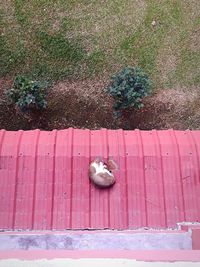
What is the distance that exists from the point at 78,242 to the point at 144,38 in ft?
19.4

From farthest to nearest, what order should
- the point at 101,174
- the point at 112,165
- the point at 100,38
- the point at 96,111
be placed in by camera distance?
the point at 100,38, the point at 96,111, the point at 112,165, the point at 101,174

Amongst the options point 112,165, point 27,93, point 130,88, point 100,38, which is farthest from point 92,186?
point 100,38

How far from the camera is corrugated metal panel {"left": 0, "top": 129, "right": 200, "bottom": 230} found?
8188 mm

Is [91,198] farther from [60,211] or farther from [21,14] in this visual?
[21,14]

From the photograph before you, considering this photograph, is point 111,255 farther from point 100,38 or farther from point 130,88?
point 100,38

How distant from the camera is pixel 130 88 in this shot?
10.7 meters

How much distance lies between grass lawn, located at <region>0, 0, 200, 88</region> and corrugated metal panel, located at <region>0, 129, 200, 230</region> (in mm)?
2792

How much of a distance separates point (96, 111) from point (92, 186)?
10.4 feet

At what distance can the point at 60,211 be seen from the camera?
822 centimetres

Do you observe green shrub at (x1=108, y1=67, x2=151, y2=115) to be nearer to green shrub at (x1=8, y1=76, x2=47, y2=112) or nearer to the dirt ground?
the dirt ground

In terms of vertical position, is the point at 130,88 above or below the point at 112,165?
above

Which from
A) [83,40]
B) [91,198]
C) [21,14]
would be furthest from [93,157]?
[21,14]

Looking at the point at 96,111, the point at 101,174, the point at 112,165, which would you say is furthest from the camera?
the point at 96,111

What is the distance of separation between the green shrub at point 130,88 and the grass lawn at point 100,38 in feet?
2.41
